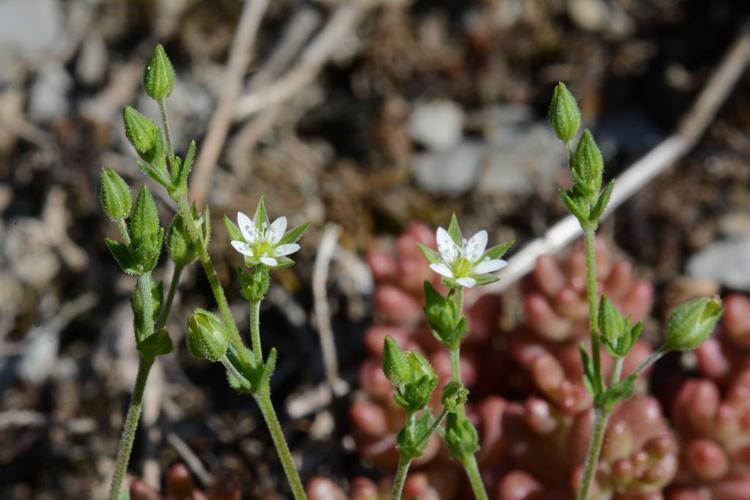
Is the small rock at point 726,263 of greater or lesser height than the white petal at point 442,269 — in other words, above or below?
below

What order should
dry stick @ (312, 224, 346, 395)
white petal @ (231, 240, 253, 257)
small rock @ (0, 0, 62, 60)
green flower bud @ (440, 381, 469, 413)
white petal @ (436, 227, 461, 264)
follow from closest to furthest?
green flower bud @ (440, 381, 469, 413) → white petal @ (231, 240, 253, 257) → white petal @ (436, 227, 461, 264) → dry stick @ (312, 224, 346, 395) → small rock @ (0, 0, 62, 60)

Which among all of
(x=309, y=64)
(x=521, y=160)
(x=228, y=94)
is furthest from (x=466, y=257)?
(x=309, y=64)

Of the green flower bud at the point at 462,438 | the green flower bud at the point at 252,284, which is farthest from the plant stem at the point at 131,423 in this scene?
the green flower bud at the point at 462,438

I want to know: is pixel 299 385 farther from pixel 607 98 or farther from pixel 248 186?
pixel 607 98

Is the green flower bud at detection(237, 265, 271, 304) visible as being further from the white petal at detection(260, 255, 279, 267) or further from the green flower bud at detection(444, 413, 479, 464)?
the green flower bud at detection(444, 413, 479, 464)

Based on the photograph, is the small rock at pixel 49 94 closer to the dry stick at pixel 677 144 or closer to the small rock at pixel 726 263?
the dry stick at pixel 677 144

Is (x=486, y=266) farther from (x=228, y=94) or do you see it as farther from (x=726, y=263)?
(x=228, y=94)

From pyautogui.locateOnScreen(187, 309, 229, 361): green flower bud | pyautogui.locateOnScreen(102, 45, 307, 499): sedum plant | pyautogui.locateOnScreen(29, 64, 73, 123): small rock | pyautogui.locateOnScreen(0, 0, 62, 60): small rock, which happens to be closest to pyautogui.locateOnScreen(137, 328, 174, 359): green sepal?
pyautogui.locateOnScreen(102, 45, 307, 499): sedum plant
